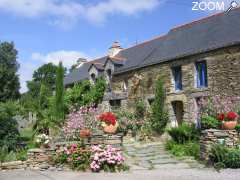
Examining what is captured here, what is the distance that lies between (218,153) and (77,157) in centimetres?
454

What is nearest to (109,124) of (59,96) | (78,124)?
(78,124)

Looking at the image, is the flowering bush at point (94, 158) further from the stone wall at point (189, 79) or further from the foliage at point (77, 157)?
the stone wall at point (189, 79)

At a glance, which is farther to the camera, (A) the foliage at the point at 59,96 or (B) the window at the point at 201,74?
(A) the foliage at the point at 59,96

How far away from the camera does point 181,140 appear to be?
16.4 meters

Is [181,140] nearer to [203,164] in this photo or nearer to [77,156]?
[203,164]

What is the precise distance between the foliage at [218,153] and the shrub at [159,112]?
295 inches

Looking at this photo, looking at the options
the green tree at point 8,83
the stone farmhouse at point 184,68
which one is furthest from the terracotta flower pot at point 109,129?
the green tree at point 8,83

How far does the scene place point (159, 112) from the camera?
19.6 meters

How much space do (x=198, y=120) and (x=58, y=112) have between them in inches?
354

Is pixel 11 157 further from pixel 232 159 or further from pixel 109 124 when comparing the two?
pixel 232 159

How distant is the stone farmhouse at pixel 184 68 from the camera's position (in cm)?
1691

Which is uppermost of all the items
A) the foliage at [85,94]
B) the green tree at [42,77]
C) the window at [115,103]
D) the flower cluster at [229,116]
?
the green tree at [42,77]

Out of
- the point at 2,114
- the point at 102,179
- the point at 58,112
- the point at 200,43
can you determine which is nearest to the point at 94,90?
the point at 58,112

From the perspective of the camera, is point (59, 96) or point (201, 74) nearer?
point (201, 74)
